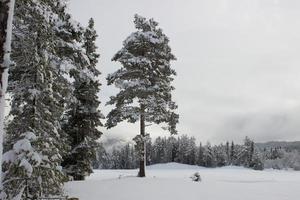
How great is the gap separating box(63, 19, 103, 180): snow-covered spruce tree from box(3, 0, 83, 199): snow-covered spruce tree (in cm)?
1576

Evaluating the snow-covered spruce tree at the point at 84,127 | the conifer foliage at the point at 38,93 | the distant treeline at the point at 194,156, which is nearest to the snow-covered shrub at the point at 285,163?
the distant treeline at the point at 194,156

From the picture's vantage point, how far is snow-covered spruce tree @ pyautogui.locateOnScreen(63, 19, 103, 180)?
27.5 metres

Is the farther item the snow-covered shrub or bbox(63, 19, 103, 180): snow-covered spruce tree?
the snow-covered shrub

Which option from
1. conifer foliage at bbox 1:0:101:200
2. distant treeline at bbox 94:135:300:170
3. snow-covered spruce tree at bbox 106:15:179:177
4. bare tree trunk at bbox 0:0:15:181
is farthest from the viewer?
distant treeline at bbox 94:135:300:170

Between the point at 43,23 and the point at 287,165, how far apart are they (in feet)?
475

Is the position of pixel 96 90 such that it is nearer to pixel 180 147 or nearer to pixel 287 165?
pixel 180 147

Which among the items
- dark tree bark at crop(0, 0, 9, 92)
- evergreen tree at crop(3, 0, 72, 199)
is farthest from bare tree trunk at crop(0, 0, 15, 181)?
evergreen tree at crop(3, 0, 72, 199)

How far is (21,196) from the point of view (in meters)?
10.1

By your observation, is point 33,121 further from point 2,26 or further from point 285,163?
point 285,163

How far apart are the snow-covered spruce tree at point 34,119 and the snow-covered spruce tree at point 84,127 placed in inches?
620

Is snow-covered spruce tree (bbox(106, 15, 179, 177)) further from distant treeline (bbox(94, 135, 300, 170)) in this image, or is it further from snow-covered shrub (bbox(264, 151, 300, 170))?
snow-covered shrub (bbox(264, 151, 300, 170))

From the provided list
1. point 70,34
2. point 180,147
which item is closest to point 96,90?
point 70,34

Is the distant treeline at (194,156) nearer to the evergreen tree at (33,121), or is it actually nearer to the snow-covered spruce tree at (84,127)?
the snow-covered spruce tree at (84,127)

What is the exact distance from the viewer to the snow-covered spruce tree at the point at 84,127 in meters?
27.5
